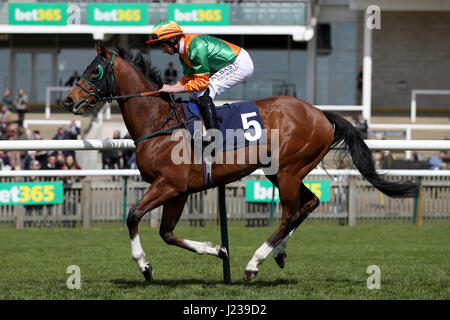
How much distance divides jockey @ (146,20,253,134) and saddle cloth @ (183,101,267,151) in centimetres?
8

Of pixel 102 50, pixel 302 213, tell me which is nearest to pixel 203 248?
pixel 302 213

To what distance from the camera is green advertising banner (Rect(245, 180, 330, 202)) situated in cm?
1092

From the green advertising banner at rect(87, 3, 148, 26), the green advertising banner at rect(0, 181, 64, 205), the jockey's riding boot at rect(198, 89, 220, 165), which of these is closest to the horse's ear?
the jockey's riding boot at rect(198, 89, 220, 165)

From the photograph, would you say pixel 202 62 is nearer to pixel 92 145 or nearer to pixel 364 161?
pixel 92 145

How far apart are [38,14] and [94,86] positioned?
662 inches

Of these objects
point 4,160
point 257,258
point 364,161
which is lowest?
point 257,258

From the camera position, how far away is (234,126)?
203 inches

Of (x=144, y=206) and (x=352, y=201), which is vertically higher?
(x=144, y=206)

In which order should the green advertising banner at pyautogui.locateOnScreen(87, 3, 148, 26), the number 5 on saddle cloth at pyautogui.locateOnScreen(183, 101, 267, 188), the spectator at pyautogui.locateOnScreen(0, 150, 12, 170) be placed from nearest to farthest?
the number 5 on saddle cloth at pyautogui.locateOnScreen(183, 101, 267, 188), the spectator at pyautogui.locateOnScreen(0, 150, 12, 170), the green advertising banner at pyautogui.locateOnScreen(87, 3, 148, 26)

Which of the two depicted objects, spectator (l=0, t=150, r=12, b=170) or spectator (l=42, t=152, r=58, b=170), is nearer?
spectator (l=42, t=152, r=58, b=170)

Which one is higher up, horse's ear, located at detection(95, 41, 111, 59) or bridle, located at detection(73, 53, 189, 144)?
horse's ear, located at detection(95, 41, 111, 59)

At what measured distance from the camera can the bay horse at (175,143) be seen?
16.4 ft

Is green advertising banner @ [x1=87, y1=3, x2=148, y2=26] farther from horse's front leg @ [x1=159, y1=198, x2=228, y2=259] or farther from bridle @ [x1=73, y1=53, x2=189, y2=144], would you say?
horse's front leg @ [x1=159, y1=198, x2=228, y2=259]

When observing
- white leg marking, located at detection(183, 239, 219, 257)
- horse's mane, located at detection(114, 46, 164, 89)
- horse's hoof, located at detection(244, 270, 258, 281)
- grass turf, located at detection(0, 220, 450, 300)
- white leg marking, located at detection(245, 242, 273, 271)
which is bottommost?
grass turf, located at detection(0, 220, 450, 300)
